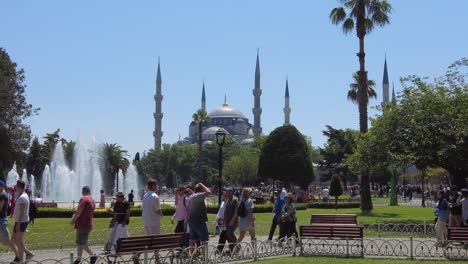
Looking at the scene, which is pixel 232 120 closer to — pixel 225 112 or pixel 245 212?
pixel 225 112

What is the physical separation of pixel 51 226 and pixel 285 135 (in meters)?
25.1

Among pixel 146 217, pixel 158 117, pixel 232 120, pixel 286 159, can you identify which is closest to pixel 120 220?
pixel 146 217

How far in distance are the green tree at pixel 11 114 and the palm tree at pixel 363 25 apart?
20.8 m

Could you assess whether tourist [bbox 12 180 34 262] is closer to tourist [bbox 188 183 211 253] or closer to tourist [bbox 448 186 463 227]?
tourist [bbox 188 183 211 253]

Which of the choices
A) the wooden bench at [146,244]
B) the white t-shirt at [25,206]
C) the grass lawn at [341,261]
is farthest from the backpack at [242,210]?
the white t-shirt at [25,206]

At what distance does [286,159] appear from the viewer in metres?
43.2

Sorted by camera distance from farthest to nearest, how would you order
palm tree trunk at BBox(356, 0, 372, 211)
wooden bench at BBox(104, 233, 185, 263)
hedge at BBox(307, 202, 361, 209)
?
hedge at BBox(307, 202, 361, 209), palm tree trunk at BBox(356, 0, 372, 211), wooden bench at BBox(104, 233, 185, 263)

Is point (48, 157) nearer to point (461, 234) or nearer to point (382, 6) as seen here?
point (382, 6)

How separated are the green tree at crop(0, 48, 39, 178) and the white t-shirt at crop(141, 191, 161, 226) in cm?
2950

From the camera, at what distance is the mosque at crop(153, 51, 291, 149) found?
13125 centimetres

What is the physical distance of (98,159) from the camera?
57.8m

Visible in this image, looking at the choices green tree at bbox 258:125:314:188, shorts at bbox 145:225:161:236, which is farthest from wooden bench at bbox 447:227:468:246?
green tree at bbox 258:125:314:188

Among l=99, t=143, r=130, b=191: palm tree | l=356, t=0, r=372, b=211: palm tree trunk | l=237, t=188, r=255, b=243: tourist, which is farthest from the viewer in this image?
l=99, t=143, r=130, b=191: palm tree

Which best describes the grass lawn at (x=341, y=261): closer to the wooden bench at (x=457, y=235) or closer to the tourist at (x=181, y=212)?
the wooden bench at (x=457, y=235)
